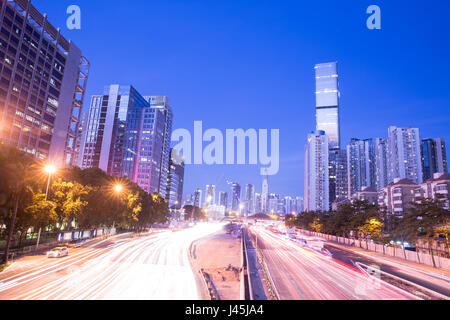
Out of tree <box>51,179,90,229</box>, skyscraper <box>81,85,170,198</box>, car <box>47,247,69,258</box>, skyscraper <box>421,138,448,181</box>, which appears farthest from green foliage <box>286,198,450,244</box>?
skyscraper <box>421,138,448,181</box>

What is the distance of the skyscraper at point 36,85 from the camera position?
72.1 meters

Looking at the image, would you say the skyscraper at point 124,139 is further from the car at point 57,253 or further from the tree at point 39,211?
the car at point 57,253

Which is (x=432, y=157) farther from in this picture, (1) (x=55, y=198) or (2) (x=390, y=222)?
(1) (x=55, y=198)

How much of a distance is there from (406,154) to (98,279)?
191 m

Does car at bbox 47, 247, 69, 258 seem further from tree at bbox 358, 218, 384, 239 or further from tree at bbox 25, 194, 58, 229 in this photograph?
tree at bbox 358, 218, 384, 239

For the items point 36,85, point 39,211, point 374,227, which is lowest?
point 374,227

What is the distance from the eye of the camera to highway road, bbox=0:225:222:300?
16767 millimetres

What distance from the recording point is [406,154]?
16400 cm

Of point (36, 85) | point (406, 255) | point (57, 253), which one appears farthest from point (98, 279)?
point (36, 85)

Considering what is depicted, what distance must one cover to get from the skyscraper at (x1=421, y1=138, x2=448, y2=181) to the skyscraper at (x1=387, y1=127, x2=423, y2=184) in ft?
125

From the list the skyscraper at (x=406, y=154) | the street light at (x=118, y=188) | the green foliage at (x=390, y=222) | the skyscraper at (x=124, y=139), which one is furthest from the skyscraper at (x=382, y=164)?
the street light at (x=118, y=188)

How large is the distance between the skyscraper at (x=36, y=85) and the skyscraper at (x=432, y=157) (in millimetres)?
224044
